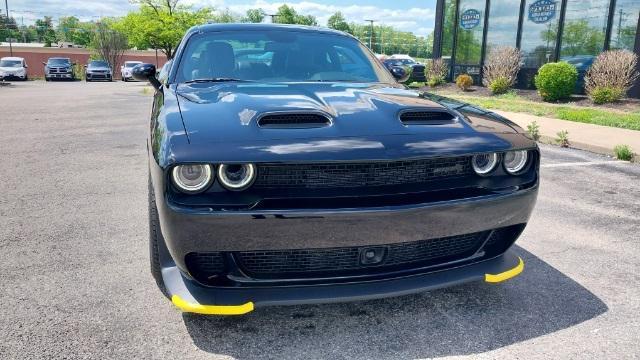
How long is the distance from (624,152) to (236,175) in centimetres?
693

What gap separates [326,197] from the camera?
6.98ft

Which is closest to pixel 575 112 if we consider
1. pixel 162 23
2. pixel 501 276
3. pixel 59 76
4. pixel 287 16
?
pixel 501 276

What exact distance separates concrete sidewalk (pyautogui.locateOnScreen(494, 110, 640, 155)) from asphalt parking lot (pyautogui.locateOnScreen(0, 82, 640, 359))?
3544mm

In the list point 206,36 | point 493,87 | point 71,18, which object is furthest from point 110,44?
point 71,18

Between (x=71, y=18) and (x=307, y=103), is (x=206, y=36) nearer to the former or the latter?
(x=307, y=103)

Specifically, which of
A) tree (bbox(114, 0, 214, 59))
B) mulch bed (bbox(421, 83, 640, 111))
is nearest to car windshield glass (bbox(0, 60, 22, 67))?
tree (bbox(114, 0, 214, 59))

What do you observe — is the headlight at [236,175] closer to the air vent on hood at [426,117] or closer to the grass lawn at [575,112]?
the air vent on hood at [426,117]

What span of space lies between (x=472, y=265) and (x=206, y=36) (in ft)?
8.11

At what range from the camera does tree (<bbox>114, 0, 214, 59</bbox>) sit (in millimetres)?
33250

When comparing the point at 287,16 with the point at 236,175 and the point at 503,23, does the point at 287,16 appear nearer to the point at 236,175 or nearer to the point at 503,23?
the point at 503,23

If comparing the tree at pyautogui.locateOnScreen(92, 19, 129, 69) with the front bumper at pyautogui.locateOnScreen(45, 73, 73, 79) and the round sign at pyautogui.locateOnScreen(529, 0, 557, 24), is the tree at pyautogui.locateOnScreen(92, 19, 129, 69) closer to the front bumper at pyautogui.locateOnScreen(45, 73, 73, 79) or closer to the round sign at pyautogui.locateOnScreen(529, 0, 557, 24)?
the front bumper at pyautogui.locateOnScreen(45, 73, 73, 79)

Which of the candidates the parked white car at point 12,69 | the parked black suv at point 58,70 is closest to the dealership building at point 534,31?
the parked white car at point 12,69

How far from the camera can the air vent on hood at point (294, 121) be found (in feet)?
7.29

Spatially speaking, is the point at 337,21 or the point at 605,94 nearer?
the point at 605,94
